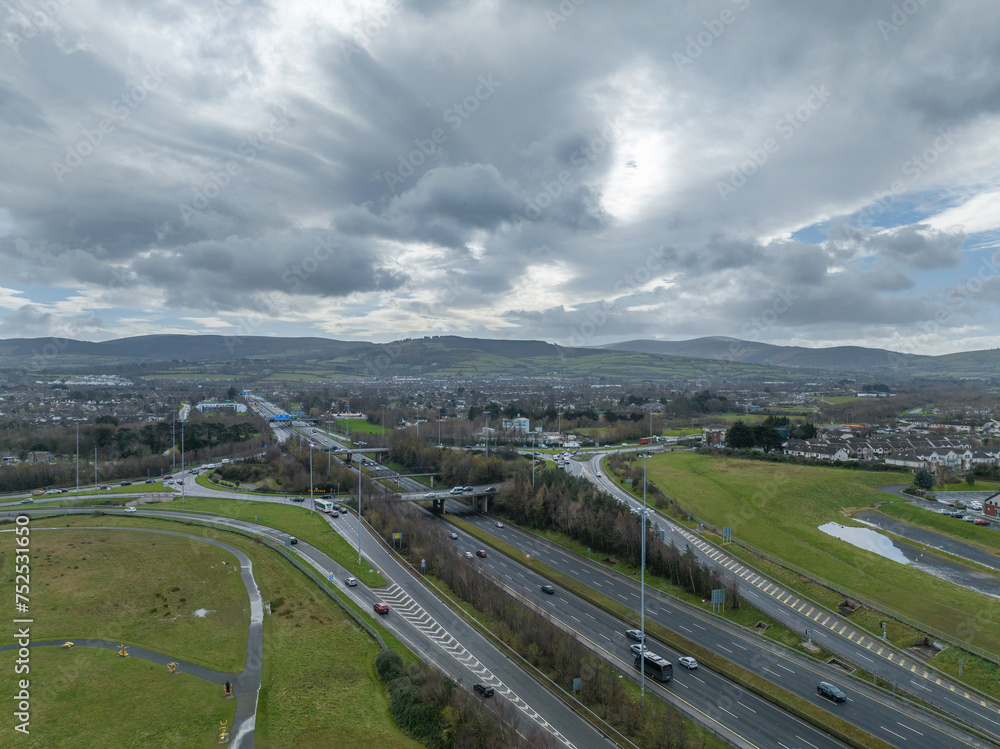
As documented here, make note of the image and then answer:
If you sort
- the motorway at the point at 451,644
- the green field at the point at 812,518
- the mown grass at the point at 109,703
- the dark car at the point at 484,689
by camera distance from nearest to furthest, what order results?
the mown grass at the point at 109,703 < the motorway at the point at 451,644 < the dark car at the point at 484,689 < the green field at the point at 812,518

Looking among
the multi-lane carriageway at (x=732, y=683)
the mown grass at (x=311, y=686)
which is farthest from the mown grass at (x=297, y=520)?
the multi-lane carriageway at (x=732, y=683)

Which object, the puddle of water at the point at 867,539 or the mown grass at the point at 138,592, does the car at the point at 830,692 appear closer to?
the puddle of water at the point at 867,539

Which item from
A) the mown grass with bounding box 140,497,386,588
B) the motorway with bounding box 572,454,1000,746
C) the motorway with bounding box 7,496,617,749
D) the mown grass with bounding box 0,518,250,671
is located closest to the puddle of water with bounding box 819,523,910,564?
the motorway with bounding box 572,454,1000,746

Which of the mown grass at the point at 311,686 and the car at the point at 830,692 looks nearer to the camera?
the mown grass at the point at 311,686

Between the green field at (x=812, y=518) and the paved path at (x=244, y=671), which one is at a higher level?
the green field at (x=812, y=518)

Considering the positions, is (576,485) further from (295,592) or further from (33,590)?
(33,590)

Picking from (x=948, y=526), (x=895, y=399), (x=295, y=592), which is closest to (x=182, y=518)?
(x=295, y=592)

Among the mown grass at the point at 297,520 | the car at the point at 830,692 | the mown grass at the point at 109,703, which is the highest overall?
the car at the point at 830,692
